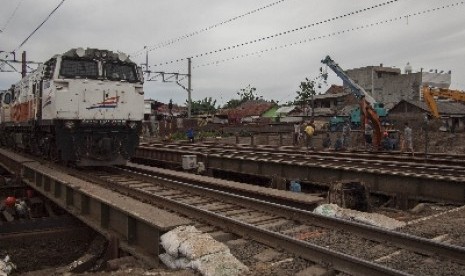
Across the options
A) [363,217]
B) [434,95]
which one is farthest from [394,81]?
[363,217]

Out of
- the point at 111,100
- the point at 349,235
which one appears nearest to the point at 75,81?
the point at 111,100

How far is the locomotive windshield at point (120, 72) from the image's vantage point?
42.9ft

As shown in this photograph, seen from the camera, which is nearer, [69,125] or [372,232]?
[372,232]

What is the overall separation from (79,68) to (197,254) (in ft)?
29.8

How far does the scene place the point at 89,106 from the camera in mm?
12562

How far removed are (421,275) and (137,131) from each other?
33.6 ft

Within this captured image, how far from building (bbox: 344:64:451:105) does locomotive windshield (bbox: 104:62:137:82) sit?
50006 mm

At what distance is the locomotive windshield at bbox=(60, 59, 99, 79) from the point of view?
486 inches

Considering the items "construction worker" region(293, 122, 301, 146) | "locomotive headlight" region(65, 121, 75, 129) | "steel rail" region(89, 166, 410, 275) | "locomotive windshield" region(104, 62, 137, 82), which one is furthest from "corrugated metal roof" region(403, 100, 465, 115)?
"steel rail" region(89, 166, 410, 275)

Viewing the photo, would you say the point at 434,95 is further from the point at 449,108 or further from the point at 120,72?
the point at 120,72

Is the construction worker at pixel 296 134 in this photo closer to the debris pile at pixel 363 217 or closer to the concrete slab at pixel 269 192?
the concrete slab at pixel 269 192

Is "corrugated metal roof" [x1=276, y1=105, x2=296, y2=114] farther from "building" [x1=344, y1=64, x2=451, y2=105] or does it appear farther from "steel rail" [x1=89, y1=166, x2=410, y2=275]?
"steel rail" [x1=89, y1=166, x2=410, y2=275]

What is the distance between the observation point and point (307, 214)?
7.13 m

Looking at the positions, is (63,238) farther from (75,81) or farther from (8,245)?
(75,81)
